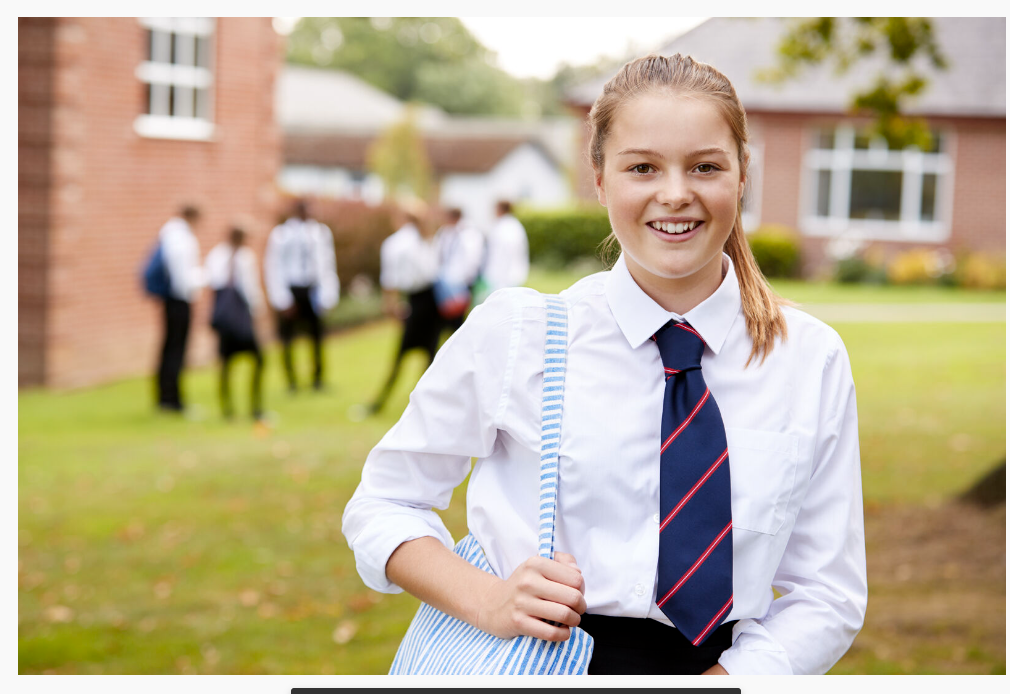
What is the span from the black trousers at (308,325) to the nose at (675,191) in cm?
927

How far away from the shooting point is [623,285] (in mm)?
1518

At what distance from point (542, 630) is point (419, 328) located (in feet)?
25.1

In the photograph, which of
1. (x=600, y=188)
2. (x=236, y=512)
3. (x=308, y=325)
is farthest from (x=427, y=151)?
(x=600, y=188)

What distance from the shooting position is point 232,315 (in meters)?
8.68

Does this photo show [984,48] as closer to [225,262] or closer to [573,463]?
[225,262]

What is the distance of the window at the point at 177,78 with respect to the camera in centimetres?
1142

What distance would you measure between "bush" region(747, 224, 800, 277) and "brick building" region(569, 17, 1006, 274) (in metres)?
0.35

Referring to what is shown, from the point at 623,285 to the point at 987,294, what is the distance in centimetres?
1855

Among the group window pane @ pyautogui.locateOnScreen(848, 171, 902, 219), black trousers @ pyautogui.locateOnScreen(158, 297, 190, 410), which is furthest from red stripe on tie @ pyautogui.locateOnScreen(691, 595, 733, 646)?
window pane @ pyautogui.locateOnScreen(848, 171, 902, 219)

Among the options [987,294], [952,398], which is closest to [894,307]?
[987,294]

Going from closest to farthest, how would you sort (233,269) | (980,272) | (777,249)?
(233,269) < (980,272) < (777,249)

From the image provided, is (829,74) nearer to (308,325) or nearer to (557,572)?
(308,325)

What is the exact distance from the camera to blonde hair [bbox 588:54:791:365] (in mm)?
1431

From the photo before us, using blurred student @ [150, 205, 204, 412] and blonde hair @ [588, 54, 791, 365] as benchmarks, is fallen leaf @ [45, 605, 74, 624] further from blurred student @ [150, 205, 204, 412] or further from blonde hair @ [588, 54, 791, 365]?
blurred student @ [150, 205, 204, 412]
